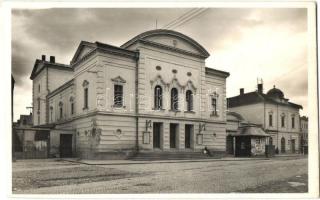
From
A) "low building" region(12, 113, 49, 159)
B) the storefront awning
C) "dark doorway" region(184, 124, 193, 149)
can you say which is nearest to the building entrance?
"dark doorway" region(184, 124, 193, 149)

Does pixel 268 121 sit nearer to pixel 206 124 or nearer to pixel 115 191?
pixel 206 124

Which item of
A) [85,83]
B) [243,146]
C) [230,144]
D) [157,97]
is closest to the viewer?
[85,83]

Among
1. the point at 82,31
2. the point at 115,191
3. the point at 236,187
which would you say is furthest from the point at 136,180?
the point at 82,31

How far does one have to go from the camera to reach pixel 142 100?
20.3 meters

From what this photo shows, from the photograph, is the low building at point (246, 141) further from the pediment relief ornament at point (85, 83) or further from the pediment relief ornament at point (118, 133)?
the pediment relief ornament at point (85, 83)

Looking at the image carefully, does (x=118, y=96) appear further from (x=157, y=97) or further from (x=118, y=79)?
(x=157, y=97)

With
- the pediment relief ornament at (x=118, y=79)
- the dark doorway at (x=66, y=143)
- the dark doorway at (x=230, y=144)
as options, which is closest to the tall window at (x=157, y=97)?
the pediment relief ornament at (x=118, y=79)

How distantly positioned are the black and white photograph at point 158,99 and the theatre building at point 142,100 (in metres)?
0.07

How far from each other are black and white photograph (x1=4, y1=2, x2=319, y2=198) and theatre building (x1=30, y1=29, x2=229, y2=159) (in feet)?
0.22

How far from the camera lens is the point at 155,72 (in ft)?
69.7

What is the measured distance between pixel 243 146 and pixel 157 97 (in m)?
10.7

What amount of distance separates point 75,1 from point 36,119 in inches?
789

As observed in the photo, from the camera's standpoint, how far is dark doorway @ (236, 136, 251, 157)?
91.7 feet

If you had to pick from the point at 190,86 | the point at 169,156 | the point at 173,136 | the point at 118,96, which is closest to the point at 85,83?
the point at 118,96
